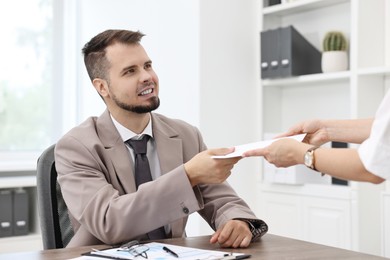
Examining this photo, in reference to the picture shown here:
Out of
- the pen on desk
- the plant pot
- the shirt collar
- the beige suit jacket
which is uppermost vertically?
the plant pot

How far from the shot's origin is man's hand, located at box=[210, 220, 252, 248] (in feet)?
5.71

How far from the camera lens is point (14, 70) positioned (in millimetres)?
4570

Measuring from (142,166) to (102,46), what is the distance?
1.75 feet

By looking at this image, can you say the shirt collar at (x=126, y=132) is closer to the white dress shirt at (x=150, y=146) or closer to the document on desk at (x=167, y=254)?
the white dress shirt at (x=150, y=146)

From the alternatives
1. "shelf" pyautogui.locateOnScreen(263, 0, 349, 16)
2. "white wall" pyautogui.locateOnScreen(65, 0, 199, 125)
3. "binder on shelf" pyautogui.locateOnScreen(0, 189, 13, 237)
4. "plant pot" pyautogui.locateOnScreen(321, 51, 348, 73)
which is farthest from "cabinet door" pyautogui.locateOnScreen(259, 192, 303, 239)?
"binder on shelf" pyautogui.locateOnScreen(0, 189, 13, 237)

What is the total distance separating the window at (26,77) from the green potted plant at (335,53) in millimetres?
2258

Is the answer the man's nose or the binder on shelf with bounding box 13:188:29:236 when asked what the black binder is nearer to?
the man's nose

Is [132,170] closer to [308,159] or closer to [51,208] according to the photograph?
[51,208]

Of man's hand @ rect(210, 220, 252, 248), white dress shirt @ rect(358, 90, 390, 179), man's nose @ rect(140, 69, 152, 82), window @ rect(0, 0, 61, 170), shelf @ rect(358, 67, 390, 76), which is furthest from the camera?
window @ rect(0, 0, 61, 170)

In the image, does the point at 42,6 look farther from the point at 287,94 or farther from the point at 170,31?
the point at 287,94

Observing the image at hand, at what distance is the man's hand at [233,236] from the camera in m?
1.74

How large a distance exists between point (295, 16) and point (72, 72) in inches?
72.0

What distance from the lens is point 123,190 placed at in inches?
77.2

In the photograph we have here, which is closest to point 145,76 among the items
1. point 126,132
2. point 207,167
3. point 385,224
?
point 126,132
